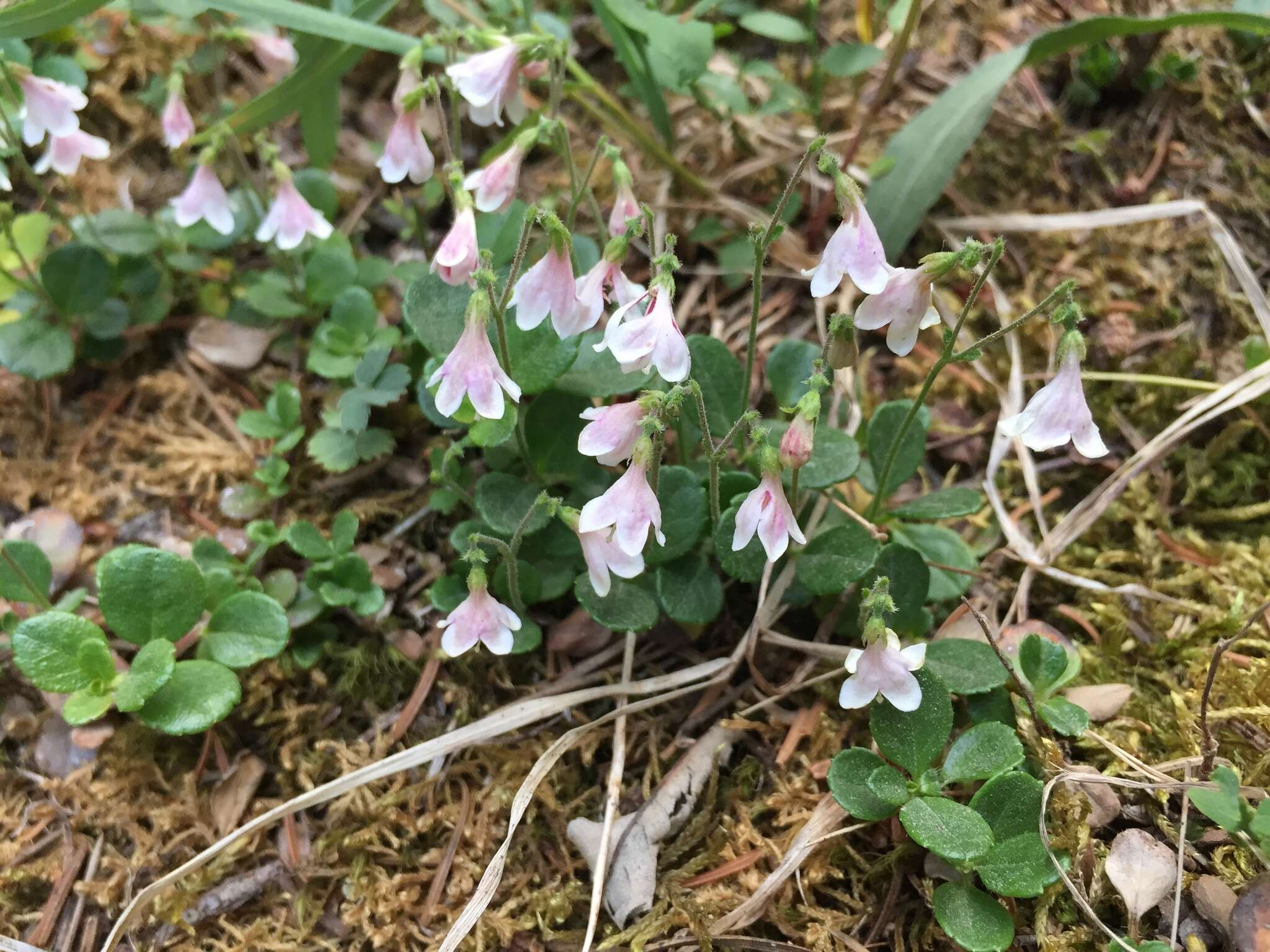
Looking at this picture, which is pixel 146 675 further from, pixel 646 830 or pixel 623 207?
pixel 623 207

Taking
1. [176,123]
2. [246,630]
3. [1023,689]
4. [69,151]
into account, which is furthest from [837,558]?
[69,151]

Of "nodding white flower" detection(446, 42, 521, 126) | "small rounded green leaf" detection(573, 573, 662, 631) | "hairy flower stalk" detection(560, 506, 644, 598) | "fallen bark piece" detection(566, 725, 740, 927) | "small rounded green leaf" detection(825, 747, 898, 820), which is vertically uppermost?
"nodding white flower" detection(446, 42, 521, 126)

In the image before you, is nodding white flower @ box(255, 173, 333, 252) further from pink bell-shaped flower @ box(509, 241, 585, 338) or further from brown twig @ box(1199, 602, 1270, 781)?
brown twig @ box(1199, 602, 1270, 781)

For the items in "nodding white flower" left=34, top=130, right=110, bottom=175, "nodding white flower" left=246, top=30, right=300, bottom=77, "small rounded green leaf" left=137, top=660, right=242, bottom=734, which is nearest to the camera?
"small rounded green leaf" left=137, top=660, right=242, bottom=734

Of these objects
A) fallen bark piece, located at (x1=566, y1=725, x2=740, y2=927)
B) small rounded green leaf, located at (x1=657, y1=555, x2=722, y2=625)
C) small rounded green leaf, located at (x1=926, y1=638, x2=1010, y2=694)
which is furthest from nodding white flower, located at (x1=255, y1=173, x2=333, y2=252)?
small rounded green leaf, located at (x1=926, y1=638, x2=1010, y2=694)

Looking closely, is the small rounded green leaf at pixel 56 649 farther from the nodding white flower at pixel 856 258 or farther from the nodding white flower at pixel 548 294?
the nodding white flower at pixel 856 258

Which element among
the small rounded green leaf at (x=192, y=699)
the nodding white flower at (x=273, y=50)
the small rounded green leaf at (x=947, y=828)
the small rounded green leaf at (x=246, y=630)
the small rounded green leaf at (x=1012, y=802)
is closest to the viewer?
the small rounded green leaf at (x=947, y=828)

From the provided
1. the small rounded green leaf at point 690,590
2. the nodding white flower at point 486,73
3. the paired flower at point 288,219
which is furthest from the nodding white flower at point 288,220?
the small rounded green leaf at point 690,590
